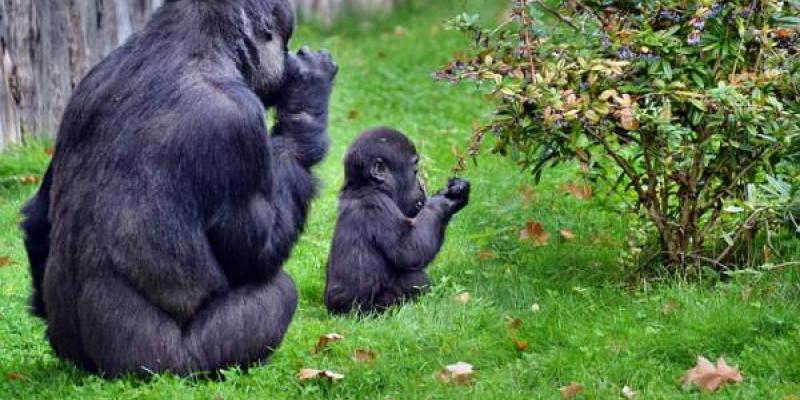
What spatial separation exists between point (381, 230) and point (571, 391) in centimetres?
175

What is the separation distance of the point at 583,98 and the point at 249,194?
1804 mm

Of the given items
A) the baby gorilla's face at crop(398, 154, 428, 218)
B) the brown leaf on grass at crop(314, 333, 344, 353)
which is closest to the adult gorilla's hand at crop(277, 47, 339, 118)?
the brown leaf on grass at crop(314, 333, 344, 353)

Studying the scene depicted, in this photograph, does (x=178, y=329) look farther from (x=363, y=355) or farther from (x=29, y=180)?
(x=29, y=180)

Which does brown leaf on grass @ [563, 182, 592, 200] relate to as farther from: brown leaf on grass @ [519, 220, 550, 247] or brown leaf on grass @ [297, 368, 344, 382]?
brown leaf on grass @ [297, 368, 344, 382]

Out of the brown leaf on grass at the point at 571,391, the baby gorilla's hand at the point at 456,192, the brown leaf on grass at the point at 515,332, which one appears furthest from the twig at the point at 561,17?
the brown leaf on grass at the point at 571,391

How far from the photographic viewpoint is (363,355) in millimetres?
6164

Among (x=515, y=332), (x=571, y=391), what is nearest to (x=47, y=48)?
(x=515, y=332)

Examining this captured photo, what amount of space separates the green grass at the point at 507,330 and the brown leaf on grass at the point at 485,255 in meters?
0.04

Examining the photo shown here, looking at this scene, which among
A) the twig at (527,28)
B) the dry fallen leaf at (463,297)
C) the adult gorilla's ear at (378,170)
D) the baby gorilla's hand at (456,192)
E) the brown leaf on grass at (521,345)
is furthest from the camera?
the baby gorilla's hand at (456,192)

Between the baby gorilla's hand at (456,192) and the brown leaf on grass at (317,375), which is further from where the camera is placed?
the baby gorilla's hand at (456,192)

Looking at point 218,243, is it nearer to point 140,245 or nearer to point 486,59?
point 140,245

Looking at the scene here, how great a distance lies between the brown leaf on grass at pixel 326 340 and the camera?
6301 millimetres

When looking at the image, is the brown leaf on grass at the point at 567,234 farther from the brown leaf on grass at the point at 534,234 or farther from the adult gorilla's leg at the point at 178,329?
the adult gorilla's leg at the point at 178,329

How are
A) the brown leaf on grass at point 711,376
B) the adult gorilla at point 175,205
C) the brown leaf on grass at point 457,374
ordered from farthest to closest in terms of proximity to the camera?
the brown leaf on grass at point 457,374, the brown leaf on grass at point 711,376, the adult gorilla at point 175,205
